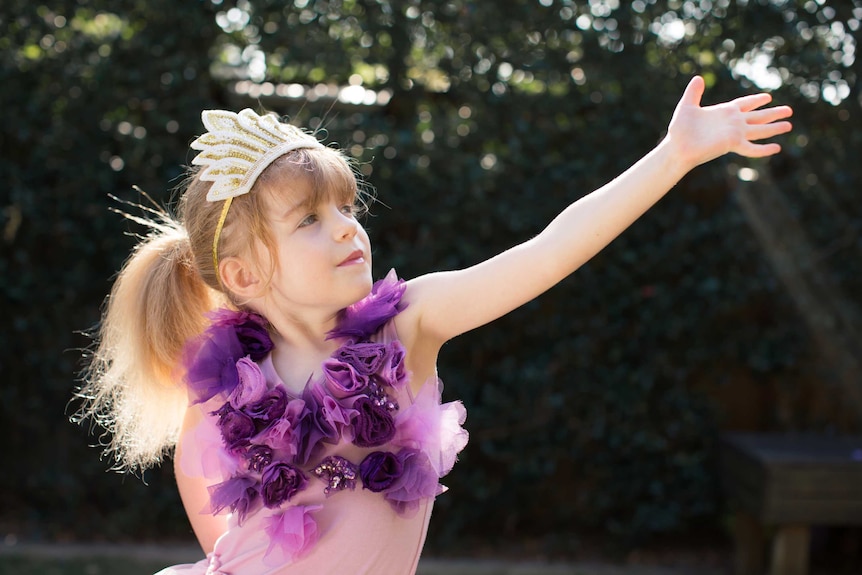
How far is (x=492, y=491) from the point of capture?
3.97 metres

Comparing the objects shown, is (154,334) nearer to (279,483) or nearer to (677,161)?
(279,483)

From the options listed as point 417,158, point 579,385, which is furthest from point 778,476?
point 417,158

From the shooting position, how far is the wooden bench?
336cm

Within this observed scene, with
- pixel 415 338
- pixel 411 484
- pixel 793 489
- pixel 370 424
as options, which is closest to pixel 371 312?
pixel 415 338

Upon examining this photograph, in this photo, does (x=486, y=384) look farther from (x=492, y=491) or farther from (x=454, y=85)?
(x=454, y=85)

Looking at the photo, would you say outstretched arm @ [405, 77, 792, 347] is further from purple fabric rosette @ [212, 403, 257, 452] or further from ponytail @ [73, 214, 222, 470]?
ponytail @ [73, 214, 222, 470]

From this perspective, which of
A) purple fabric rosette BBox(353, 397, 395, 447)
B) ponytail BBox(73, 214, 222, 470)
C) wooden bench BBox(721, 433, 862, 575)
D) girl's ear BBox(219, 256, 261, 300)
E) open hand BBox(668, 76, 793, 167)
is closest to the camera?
open hand BBox(668, 76, 793, 167)

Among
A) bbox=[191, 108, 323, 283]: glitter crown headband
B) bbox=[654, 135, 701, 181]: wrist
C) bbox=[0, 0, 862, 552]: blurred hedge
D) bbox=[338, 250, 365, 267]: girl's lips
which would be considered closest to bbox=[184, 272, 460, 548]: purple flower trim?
bbox=[338, 250, 365, 267]: girl's lips

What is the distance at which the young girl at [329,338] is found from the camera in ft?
5.37

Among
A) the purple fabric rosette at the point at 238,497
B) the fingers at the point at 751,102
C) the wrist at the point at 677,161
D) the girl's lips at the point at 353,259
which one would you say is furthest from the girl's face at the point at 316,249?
the fingers at the point at 751,102

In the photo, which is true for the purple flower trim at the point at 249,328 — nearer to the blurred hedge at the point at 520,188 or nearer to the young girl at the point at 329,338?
the young girl at the point at 329,338

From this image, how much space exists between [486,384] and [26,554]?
6.74ft

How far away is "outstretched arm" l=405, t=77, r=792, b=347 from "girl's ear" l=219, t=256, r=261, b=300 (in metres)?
0.43

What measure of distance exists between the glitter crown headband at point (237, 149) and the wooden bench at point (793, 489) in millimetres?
2347
